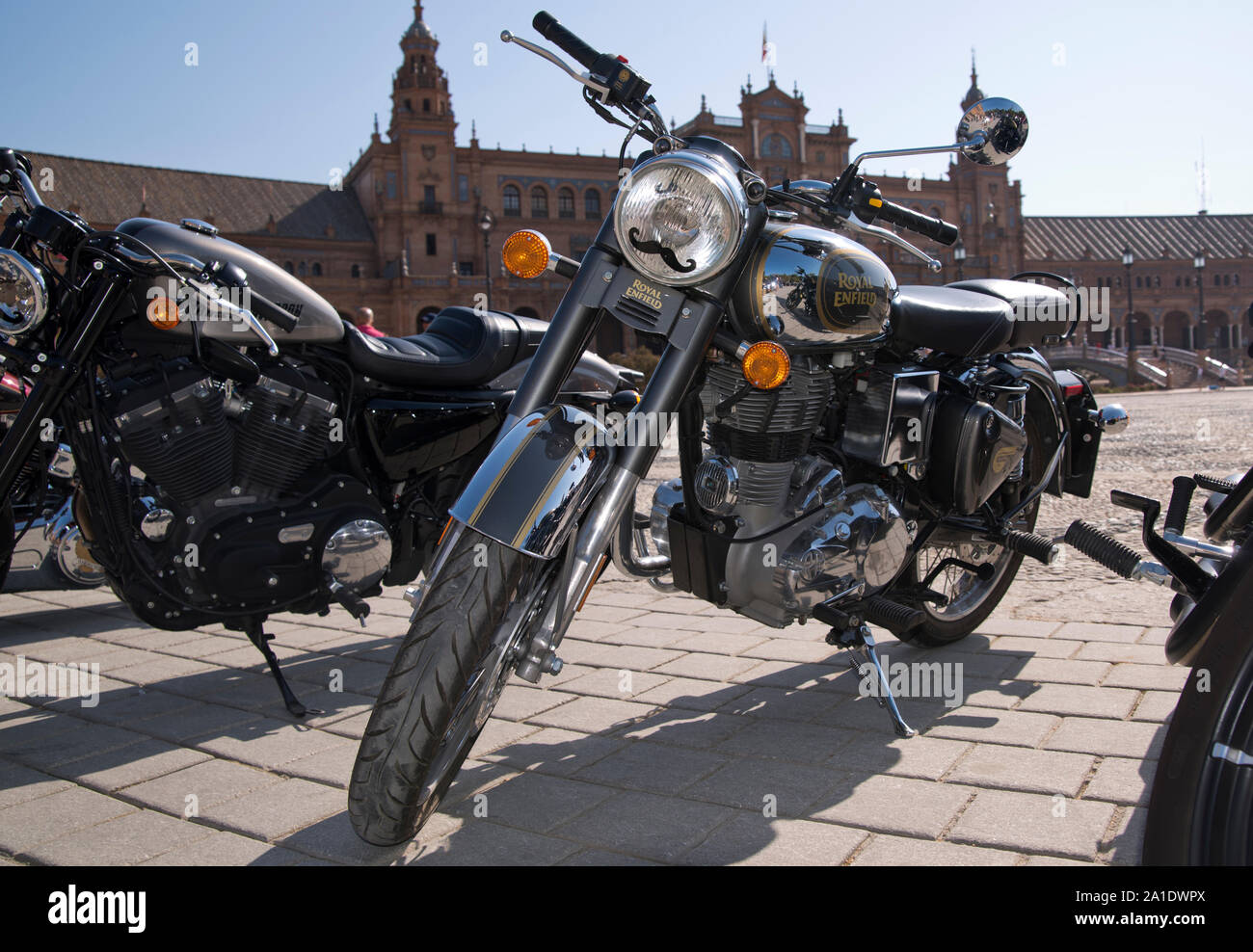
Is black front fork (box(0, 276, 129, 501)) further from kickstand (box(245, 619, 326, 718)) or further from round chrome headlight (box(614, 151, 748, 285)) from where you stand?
round chrome headlight (box(614, 151, 748, 285))

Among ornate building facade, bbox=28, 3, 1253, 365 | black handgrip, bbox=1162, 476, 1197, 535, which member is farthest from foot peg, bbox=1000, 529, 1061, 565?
ornate building facade, bbox=28, 3, 1253, 365

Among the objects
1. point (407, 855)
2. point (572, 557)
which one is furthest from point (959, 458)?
point (407, 855)

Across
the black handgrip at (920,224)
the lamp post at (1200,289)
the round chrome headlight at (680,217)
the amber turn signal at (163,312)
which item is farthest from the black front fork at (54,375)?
the lamp post at (1200,289)

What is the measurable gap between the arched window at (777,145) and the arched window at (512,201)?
63.6 feet

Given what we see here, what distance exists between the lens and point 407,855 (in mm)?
2324

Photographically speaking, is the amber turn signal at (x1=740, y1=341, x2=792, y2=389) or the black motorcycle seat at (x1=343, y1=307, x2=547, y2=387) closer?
the amber turn signal at (x1=740, y1=341, x2=792, y2=389)

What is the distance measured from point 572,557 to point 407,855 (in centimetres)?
82

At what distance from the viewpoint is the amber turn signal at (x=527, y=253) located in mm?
2426

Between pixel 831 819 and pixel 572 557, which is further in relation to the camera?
pixel 831 819

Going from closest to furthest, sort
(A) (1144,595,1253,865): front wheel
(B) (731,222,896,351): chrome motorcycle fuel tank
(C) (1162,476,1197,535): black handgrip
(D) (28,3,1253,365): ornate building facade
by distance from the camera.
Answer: (A) (1144,595,1253,865): front wheel, (C) (1162,476,1197,535): black handgrip, (B) (731,222,896,351): chrome motorcycle fuel tank, (D) (28,3,1253,365): ornate building facade

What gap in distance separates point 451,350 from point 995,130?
7.49 ft

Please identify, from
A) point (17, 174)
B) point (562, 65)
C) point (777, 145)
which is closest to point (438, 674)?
point (562, 65)

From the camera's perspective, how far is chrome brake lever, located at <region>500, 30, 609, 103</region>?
248 centimetres
